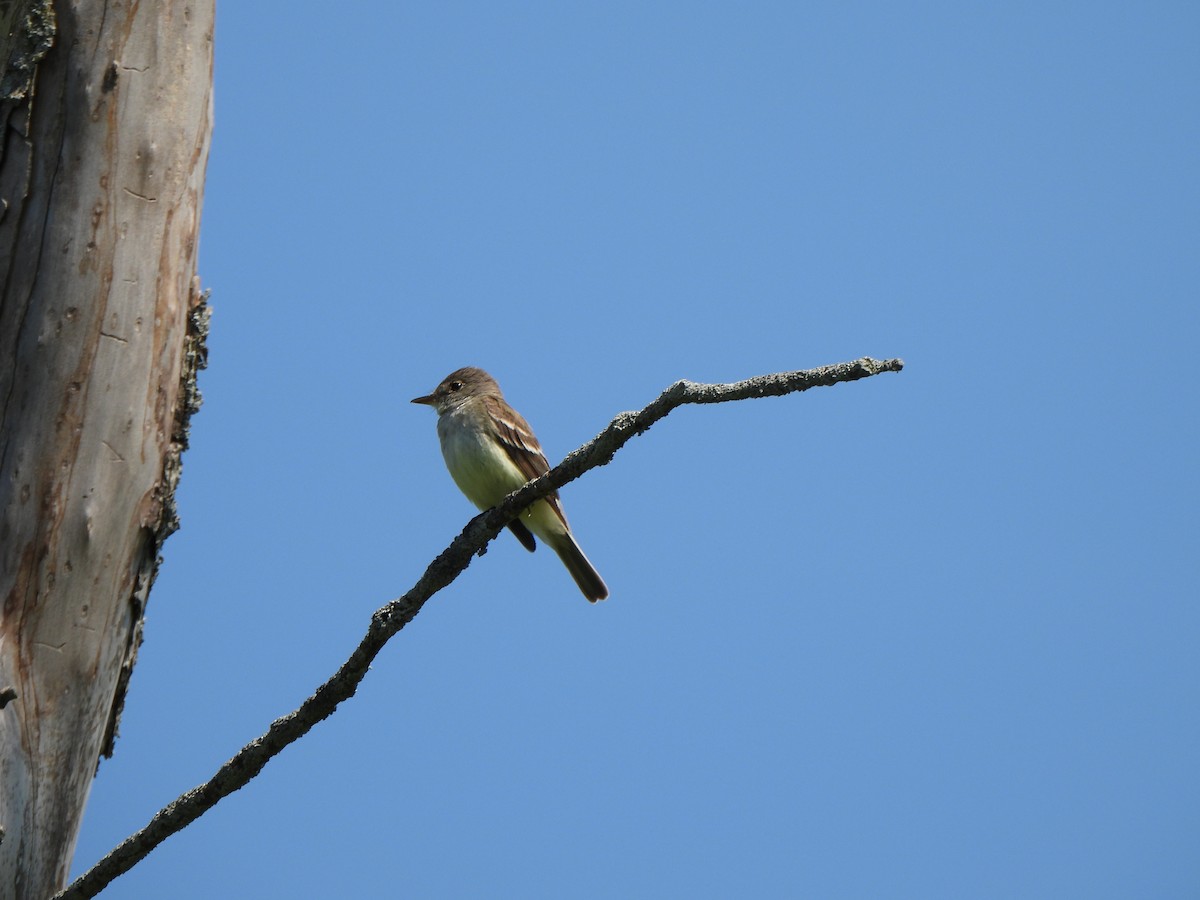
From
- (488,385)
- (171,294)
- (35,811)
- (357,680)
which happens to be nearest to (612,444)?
(357,680)

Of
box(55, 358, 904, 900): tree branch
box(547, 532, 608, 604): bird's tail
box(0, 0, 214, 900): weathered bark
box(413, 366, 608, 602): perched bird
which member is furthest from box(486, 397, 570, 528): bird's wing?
box(0, 0, 214, 900): weathered bark

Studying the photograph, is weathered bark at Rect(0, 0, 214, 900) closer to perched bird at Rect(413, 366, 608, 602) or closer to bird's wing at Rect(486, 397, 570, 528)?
perched bird at Rect(413, 366, 608, 602)

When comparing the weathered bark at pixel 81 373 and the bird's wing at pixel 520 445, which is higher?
the bird's wing at pixel 520 445

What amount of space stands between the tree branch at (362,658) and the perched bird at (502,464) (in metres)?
3.51


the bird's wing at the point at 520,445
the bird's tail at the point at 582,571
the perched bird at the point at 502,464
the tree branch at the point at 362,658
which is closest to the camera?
the tree branch at the point at 362,658

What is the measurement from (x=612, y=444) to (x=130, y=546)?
180cm

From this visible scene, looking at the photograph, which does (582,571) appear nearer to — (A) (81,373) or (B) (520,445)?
(B) (520,445)

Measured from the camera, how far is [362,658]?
4.23 m

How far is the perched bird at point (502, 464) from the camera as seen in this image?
8117 mm

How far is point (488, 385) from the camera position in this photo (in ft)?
30.7

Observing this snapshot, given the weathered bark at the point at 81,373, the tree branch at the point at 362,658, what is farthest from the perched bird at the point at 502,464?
the weathered bark at the point at 81,373

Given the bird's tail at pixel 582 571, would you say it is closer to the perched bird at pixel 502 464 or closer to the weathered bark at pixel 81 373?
the perched bird at pixel 502 464

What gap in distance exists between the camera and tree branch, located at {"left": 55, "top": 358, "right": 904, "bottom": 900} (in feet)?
13.0

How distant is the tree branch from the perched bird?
351 centimetres
